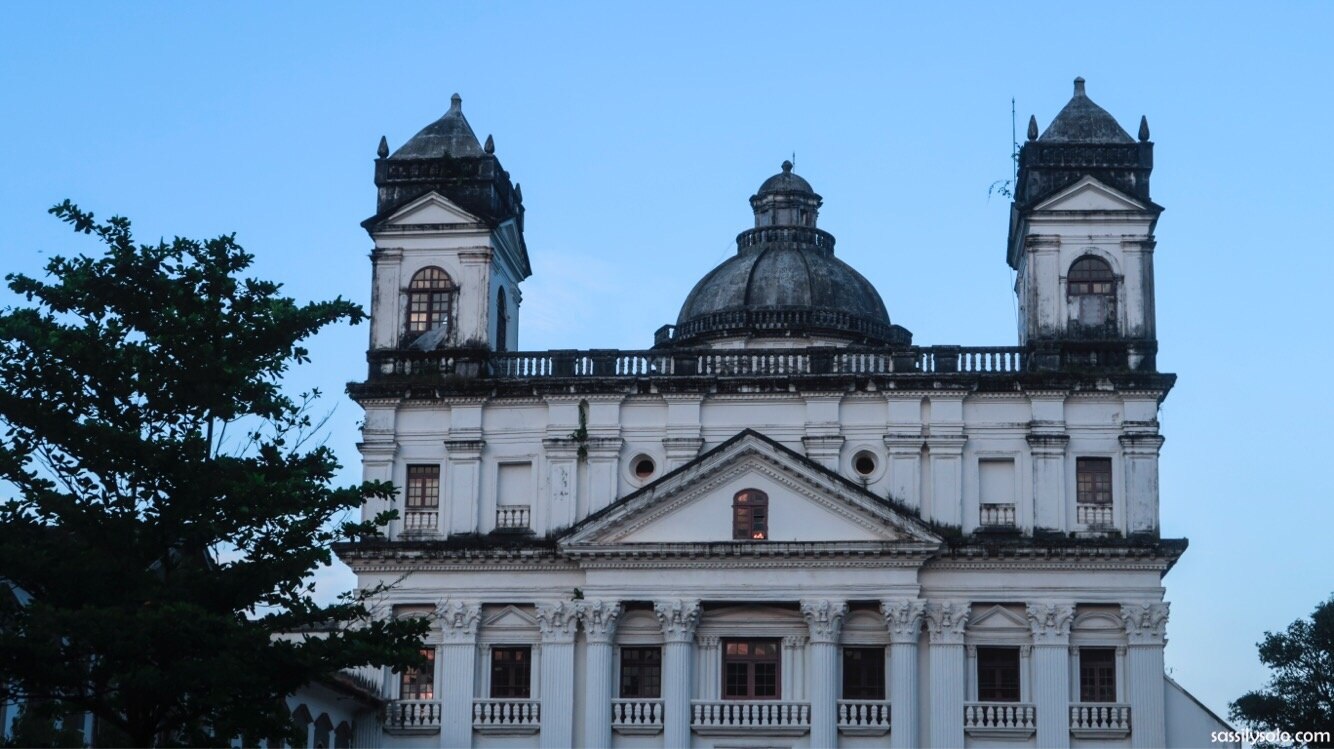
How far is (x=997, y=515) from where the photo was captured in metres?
47.1

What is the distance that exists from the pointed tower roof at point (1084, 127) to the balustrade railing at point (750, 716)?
50.4ft

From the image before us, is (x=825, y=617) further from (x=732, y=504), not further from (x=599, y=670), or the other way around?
(x=599, y=670)

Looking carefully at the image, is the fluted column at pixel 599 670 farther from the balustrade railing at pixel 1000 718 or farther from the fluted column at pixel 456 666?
the balustrade railing at pixel 1000 718

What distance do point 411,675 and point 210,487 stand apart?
16.1 metres

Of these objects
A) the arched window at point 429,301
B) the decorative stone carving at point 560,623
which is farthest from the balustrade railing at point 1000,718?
the arched window at point 429,301

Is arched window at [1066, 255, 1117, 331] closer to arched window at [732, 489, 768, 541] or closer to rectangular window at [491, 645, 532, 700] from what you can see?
arched window at [732, 489, 768, 541]

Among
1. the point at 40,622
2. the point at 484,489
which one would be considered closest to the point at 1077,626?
the point at 484,489

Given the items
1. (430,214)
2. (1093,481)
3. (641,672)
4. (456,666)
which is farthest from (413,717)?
(1093,481)

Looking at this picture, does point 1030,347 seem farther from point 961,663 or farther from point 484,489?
point 484,489

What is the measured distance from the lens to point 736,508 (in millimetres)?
46844

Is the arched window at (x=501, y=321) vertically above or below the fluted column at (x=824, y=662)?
above

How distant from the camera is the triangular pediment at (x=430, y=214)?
166 ft

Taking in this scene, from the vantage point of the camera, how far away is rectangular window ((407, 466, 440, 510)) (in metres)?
48.9

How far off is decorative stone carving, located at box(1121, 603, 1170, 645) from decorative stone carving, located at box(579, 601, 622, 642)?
11.7 m
